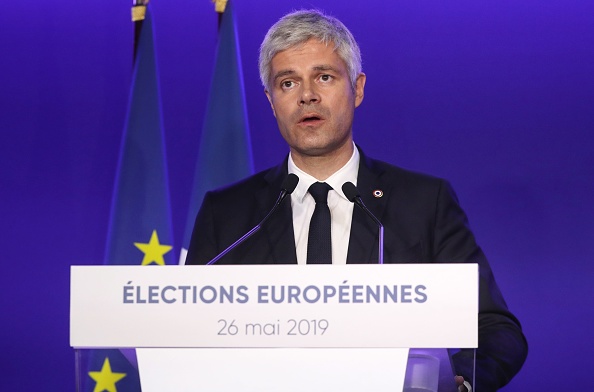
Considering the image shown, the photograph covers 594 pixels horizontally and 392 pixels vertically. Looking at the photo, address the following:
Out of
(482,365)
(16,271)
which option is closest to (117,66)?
(16,271)

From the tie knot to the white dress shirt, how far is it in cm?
3

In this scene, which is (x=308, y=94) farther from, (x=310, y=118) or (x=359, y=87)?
(x=359, y=87)

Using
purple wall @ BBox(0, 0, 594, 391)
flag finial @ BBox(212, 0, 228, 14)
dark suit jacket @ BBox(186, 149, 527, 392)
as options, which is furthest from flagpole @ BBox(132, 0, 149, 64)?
dark suit jacket @ BBox(186, 149, 527, 392)

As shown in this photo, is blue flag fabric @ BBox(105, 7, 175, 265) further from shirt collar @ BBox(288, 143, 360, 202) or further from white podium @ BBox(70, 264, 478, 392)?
white podium @ BBox(70, 264, 478, 392)

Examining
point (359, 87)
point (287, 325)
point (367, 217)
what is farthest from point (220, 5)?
point (287, 325)

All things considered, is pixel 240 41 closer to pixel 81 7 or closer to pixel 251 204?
pixel 81 7

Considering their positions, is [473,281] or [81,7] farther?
[81,7]

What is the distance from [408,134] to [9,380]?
2080 mm

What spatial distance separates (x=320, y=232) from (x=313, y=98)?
39 centimetres

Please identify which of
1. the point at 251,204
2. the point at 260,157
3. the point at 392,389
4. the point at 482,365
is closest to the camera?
the point at 392,389

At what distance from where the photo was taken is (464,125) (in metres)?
3.45

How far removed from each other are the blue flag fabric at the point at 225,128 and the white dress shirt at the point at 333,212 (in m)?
1.14

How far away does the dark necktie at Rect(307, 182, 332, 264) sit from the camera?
6.98 ft

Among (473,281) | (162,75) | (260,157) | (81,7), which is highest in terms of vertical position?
(81,7)
